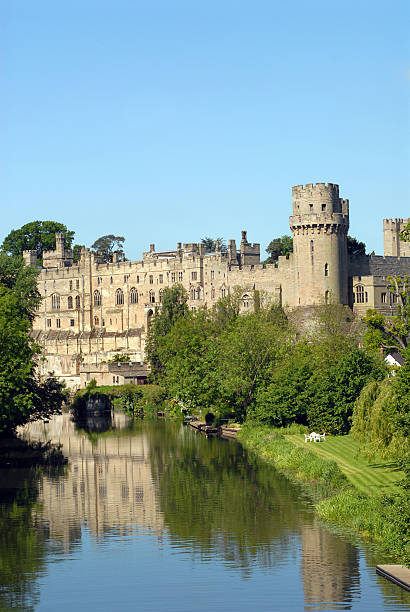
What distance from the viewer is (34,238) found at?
152 metres

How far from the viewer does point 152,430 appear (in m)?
72.4

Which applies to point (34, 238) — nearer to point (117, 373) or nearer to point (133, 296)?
point (133, 296)

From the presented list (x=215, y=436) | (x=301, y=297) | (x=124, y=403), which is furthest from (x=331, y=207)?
(x=215, y=436)

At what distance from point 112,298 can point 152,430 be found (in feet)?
188

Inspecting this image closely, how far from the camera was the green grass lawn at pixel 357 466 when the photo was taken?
38594mm

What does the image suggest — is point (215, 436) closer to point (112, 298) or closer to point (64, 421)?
point (64, 421)

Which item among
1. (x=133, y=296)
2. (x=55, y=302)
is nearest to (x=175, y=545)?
(x=133, y=296)

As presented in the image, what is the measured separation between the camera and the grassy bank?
2888 centimetres

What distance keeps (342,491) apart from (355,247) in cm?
6960

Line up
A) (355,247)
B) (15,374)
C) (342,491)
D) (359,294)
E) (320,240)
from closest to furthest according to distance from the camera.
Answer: (342,491), (15,374), (320,240), (359,294), (355,247)

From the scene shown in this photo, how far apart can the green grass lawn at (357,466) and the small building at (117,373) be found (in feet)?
173

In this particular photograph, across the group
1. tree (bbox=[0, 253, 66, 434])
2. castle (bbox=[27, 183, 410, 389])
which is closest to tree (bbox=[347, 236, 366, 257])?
castle (bbox=[27, 183, 410, 389])

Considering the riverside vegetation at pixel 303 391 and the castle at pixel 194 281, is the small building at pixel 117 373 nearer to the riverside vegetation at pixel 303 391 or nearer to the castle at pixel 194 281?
the castle at pixel 194 281

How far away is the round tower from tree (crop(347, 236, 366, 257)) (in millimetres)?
11126
